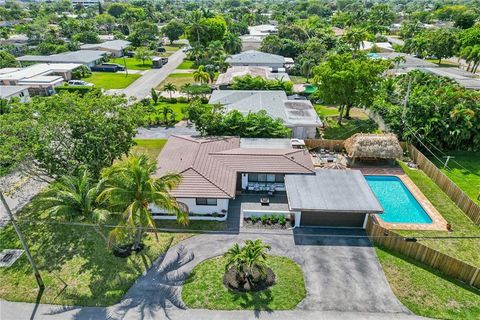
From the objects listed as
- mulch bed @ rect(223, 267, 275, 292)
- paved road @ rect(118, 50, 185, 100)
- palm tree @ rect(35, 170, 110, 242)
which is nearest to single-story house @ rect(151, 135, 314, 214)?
mulch bed @ rect(223, 267, 275, 292)

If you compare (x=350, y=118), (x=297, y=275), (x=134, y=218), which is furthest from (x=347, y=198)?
(x=350, y=118)

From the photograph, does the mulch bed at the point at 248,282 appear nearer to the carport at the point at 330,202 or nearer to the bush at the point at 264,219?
the bush at the point at 264,219

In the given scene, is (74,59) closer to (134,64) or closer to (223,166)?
(134,64)

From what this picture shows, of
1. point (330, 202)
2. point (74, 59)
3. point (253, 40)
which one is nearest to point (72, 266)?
point (330, 202)

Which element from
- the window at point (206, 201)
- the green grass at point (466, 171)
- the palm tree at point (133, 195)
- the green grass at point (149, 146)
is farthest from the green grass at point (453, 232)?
the green grass at point (149, 146)

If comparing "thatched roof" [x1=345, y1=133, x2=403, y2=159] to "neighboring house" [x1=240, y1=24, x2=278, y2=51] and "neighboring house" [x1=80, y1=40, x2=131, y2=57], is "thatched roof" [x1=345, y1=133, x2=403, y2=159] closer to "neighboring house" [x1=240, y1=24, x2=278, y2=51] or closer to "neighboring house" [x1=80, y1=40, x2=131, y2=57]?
"neighboring house" [x1=240, y1=24, x2=278, y2=51]

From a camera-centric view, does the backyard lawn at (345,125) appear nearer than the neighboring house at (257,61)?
Yes

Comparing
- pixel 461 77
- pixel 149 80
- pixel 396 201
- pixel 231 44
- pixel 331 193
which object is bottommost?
pixel 396 201

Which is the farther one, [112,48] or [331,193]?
[112,48]
